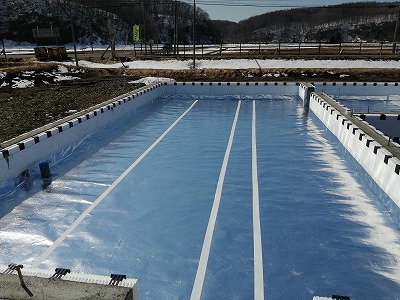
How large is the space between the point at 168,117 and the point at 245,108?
3612mm

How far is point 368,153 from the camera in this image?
22.5 feet

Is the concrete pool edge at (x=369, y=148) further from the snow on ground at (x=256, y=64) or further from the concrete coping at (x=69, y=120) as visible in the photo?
the snow on ground at (x=256, y=64)

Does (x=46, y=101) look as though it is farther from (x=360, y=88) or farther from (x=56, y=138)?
(x=360, y=88)

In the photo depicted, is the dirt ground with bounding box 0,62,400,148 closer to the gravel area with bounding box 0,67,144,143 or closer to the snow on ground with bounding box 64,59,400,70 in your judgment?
the gravel area with bounding box 0,67,144,143

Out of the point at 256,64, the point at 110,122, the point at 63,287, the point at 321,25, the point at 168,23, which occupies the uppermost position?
the point at 321,25

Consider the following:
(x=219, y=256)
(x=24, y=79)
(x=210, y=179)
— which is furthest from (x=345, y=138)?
(x=24, y=79)

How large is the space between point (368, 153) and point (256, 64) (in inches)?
858

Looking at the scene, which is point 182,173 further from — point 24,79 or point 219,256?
point 24,79

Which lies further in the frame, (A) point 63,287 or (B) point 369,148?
(B) point 369,148

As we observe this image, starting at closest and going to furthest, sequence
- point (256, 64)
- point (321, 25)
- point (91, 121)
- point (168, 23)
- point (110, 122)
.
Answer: point (91, 121)
point (110, 122)
point (256, 64)
point (168, 23)
point (321, 25)

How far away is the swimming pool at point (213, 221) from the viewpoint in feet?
13.5

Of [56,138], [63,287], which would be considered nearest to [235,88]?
[56,138]

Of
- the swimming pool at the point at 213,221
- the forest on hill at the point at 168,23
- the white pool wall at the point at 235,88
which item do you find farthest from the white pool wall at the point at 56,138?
the forest on hill at the point at 168,23

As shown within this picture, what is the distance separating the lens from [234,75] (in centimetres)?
2467
